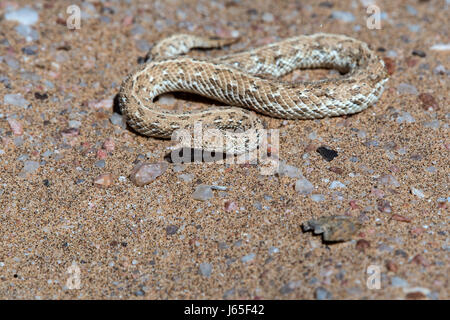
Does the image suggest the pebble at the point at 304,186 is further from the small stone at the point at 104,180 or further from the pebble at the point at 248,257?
the small stone at the point at 104,180

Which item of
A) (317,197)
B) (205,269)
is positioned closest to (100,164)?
(205,269)

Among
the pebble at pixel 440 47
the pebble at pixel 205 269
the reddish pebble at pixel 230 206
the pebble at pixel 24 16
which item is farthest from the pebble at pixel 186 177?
the pebble at pixel 440 47

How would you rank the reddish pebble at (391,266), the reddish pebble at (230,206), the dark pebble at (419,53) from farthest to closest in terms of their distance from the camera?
the dark pebble at (419,53) → the reddish pebble at (230,206) → the reddish pebble at (391,266)

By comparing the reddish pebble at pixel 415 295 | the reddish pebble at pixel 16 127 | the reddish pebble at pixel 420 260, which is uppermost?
the reddish pebble at pixel 420 260

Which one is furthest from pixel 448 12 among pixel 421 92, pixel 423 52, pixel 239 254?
pixel 239 254

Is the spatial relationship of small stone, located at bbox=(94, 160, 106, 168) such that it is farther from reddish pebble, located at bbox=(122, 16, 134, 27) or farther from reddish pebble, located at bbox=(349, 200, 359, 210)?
reddish pebble, located at bbox=(122, 16, 134, 27)
